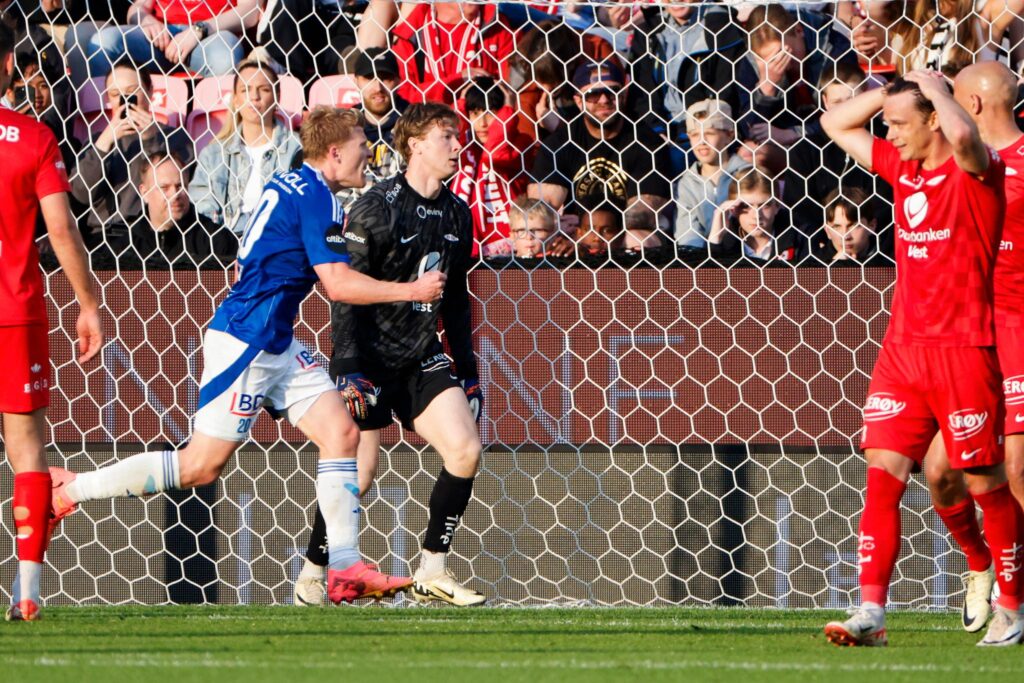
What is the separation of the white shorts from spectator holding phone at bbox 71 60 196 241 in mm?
1913

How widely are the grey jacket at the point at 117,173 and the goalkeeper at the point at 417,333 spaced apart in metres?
1.58

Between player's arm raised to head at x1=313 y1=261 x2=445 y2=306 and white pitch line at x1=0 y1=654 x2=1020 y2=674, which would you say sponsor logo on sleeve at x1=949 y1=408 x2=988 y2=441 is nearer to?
white pitch line at x1=0 y1=654 x2=1020 y2=674

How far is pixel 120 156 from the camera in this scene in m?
7.66

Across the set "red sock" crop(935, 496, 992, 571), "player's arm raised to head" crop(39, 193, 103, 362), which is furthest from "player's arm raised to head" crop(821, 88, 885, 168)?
"player's arm raised to head" crop(39, 193, 103, 362)

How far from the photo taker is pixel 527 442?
693 cm

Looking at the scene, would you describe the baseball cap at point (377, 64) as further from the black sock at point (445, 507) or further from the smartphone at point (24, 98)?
the black sock at point (445, 507)

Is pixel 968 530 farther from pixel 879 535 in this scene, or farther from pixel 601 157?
pixel 601 157

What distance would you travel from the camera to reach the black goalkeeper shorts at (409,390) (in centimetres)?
647

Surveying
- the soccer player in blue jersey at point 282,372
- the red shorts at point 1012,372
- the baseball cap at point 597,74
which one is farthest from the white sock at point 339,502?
the baseball cap at point 597,74

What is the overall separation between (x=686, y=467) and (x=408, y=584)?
5.32 feet

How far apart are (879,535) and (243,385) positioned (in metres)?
2.43

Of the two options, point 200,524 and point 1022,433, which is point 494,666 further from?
point 200,524

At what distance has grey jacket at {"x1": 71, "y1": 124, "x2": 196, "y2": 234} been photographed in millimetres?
7559

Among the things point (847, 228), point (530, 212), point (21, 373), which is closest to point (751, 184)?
point (847, 228)
